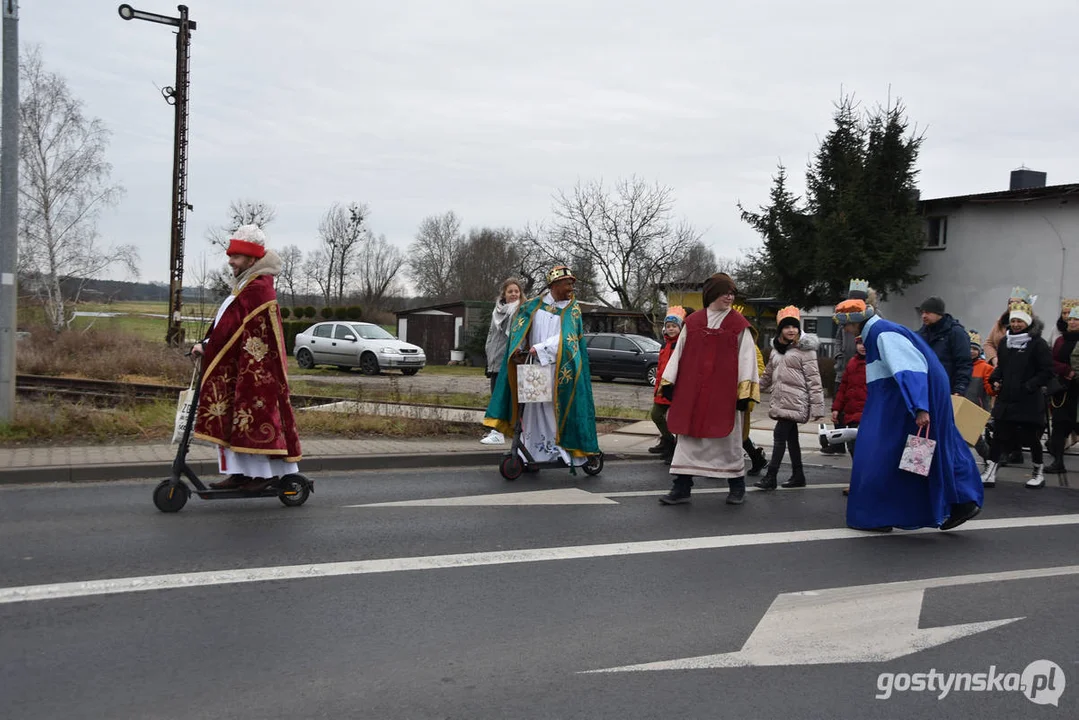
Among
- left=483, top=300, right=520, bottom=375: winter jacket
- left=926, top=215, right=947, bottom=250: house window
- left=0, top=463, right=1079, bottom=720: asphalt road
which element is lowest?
left=0, top=463, right=1079, bottom=720: asphalt road

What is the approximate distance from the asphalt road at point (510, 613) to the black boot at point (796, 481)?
1.74 m

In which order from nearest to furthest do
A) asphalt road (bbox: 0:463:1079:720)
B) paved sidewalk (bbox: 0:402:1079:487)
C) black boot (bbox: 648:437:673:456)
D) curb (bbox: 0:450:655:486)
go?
asphalt road (bbox: 0:463:1079:720), curb (bbox: 0:450:655:486), paved sidewalk (bbox: 0:402:1079:487), black boot (bbox: 648:437:673:456)

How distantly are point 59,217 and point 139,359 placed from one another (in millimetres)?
20441

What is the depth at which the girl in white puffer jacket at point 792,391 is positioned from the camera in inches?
383

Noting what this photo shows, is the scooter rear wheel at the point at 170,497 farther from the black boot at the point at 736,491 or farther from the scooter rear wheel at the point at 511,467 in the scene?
the black boot at the point at 736,491

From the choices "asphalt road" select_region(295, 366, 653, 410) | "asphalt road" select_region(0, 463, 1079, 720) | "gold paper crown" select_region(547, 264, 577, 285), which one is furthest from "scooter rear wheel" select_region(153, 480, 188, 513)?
"asphalt road" select_region(295, 366, 653, 410)

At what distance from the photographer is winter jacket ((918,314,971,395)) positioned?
9797 millimetres

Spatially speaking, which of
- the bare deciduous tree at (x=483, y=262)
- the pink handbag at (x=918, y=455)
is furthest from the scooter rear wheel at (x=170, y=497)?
the bare deciduous tree at (x=483, y=262)

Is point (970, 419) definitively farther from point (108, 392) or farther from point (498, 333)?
point (108, 392)

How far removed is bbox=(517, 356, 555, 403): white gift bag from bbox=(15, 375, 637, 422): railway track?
461 centimetres

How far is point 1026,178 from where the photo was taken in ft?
120

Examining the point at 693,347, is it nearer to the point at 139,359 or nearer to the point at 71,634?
the point at 71,634

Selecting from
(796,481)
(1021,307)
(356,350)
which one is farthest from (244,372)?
(356,350)

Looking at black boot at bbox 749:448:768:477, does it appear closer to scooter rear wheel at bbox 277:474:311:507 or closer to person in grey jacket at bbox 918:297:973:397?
person in grey jacket at bbox 918:297:973:397
